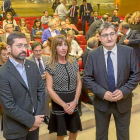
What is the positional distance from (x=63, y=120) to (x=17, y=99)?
775mm

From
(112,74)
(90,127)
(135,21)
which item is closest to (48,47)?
(90,127)

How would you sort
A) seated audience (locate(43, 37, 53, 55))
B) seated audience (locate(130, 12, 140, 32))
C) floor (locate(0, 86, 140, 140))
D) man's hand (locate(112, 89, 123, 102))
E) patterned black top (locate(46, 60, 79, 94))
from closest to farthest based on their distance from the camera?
man's hand (locate(112, 89, 123, 102)), patterned black top (locate(46, 60, 79, 94)), floor (locate(0, 86, 140, 140)), seated audience (locate(43, 37, 53, 55)), seated audience (locate(130, 12, 140, 32))

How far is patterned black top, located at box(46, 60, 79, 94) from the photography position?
7.20 ft

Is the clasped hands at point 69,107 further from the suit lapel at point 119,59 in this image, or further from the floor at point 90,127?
the floor at point 90,127

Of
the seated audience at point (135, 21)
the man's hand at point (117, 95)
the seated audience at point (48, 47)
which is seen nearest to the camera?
the man's hand at point (117, 95)

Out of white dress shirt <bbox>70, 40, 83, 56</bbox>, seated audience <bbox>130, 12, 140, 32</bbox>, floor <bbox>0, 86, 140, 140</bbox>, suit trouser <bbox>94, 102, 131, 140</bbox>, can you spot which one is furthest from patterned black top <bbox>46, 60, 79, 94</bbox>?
seated audience <bbox>130, 12, 140, 32</bbox>

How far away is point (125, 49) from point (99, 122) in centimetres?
79

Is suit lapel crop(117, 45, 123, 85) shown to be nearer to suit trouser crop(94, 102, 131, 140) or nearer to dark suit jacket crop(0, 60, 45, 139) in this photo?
suit trouser crop(94, 102, 131, 140)

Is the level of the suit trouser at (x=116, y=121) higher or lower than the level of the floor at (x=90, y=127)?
higher

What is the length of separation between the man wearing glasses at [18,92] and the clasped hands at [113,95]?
650 mm

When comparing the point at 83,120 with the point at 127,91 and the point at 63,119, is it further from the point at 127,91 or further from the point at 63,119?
the point at 127,91

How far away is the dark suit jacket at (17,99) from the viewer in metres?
→ 1.59

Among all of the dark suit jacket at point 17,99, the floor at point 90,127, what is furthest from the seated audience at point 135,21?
the dark suit jacket at point 17,99

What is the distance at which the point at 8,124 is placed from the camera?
65.6 inches
